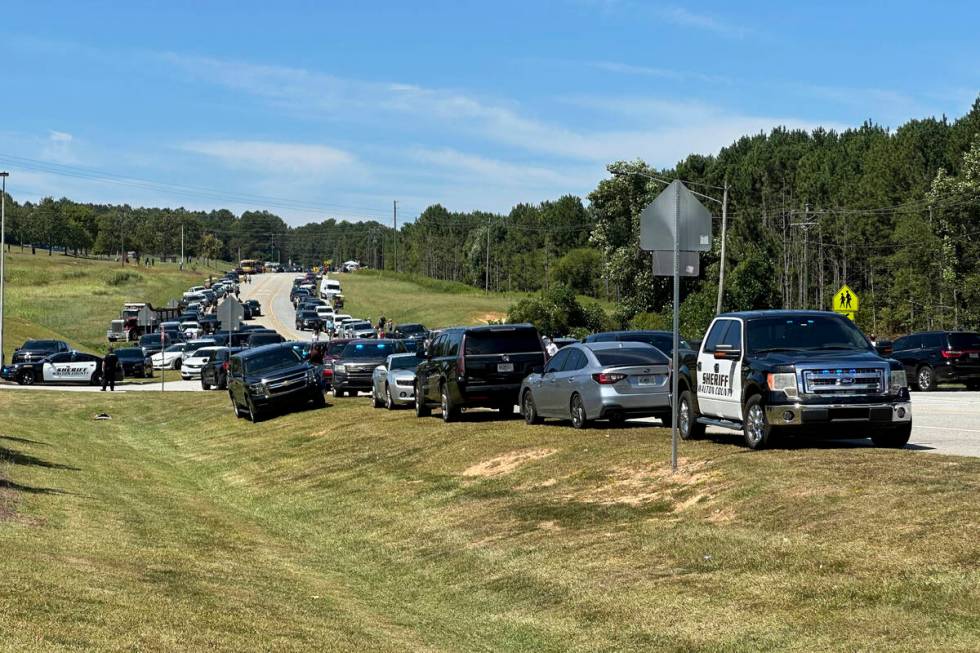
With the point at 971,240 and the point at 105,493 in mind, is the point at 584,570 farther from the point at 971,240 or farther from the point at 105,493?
the point at 971,240

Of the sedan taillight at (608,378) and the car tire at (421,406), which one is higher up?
the sedan taillight at (608,378)

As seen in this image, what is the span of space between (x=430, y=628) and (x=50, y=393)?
41595 mm

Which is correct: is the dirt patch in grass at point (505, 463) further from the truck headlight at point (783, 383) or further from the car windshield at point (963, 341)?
the car windshield at point (963, 341)

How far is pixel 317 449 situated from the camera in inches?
1121

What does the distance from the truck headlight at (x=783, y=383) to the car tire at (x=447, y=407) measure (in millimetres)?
12188

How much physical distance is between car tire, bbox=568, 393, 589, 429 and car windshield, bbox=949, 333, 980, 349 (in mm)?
19049

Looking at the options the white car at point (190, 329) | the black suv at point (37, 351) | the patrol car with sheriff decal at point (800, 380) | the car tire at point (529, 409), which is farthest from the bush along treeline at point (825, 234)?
the patrol car with sheriff decal at point (800, 380)

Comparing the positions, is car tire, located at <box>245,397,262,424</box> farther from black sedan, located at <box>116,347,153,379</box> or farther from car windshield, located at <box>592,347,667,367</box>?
black sedan, located at <box>116,347,153,379</box>

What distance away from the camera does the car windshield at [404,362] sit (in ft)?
117

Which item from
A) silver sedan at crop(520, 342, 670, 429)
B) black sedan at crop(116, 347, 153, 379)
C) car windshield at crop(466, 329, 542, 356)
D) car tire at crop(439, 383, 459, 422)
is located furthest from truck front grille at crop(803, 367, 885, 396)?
black sedan at crop(116, 347, 153, 379)

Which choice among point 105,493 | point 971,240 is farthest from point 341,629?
point 971,240

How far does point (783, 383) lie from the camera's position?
1694 centimetres

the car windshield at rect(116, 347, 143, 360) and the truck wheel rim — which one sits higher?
the truck wheel rim

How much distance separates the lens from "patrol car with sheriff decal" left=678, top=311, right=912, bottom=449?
55.1 ft
